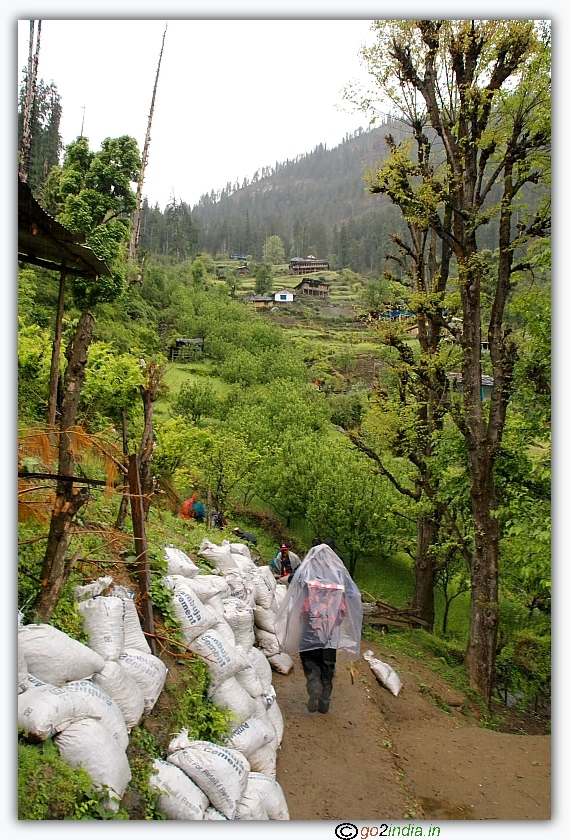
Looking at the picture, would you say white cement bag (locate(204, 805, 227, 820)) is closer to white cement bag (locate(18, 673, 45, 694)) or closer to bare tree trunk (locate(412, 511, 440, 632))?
white cement bag (locate(18, 673, 45, 694))

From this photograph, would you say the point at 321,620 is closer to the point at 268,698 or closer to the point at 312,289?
the point at 268,698

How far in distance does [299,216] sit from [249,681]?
14294cm

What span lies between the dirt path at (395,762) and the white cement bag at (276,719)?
0.32ft

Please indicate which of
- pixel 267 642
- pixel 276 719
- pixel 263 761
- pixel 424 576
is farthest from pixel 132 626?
pixel 424 576

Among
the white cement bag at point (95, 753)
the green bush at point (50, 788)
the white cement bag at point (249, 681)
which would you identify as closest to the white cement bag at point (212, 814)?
the white cement bag at point (95, 753)

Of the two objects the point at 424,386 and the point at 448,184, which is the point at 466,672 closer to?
the point at 424,386

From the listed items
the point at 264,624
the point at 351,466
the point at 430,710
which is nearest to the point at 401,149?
the point at 264,624

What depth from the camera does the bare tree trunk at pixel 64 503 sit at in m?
3.83

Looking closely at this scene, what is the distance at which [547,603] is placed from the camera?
7863 mm

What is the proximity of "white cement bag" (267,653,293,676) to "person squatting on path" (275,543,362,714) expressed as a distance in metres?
0.68

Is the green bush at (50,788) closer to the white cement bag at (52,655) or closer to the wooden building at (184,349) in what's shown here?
the white cement bag at (52,655)

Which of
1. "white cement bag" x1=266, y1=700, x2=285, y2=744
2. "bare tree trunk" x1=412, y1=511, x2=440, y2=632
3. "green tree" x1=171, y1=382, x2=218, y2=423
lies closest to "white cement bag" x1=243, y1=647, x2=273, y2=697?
"white cement bag" x1=266, y1=700, x2=285, y2=744

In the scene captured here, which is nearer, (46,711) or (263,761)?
(46,711)

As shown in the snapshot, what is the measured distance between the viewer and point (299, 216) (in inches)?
5497
